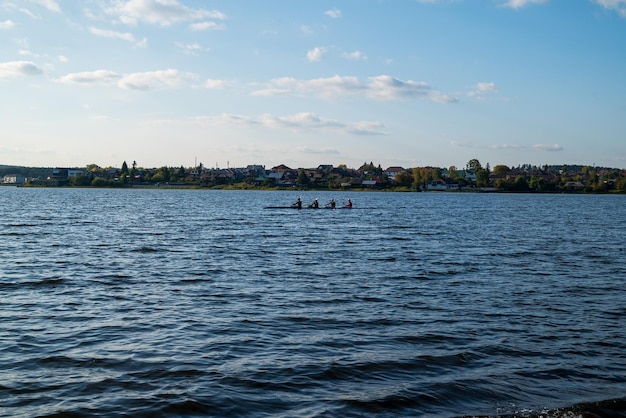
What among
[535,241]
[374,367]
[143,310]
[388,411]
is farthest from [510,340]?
[535,241]

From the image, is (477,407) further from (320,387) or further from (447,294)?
(447,294)

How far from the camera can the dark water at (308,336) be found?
40.7 ft

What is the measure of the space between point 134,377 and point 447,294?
47.9 feet

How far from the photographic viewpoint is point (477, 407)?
12.1 meters

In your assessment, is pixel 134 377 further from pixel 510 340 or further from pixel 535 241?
pixel 535 241

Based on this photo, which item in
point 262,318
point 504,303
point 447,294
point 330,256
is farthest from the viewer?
point 330,256

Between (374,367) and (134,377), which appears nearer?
(134,377)

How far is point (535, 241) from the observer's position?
162ft

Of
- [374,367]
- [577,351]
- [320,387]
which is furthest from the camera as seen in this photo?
[577,351]

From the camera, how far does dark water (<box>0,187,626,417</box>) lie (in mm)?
12398

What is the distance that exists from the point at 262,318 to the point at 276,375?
18.2 ft

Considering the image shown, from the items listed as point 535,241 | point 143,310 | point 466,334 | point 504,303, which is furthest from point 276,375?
point 535,241

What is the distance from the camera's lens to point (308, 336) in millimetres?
17297

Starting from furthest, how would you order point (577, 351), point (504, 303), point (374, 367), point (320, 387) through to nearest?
point (504, 303), point (577, 351), point (374, 367), point (320, 387)
